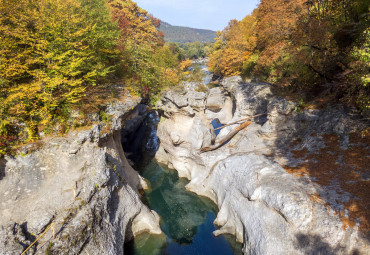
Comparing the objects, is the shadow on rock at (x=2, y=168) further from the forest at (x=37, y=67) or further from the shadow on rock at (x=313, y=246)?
the shadow on rock at (x=313, y=246)

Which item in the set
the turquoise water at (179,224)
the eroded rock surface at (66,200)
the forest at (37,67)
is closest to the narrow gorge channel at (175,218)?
the turquoise water at (179,224)

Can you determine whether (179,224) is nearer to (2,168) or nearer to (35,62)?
(2,168)

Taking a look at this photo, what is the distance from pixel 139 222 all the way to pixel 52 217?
6656 mm

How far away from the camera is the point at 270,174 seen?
1352 cm

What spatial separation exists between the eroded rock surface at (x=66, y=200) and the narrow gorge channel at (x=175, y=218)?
8.09 ft

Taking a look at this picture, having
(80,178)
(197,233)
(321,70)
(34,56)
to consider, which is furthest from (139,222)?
(321,70)

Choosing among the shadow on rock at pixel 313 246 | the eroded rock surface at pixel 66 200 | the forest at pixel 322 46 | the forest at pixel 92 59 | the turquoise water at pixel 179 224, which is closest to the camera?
the shadow on rock at pixel 313 246

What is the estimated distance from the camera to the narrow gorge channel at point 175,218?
14359 mm

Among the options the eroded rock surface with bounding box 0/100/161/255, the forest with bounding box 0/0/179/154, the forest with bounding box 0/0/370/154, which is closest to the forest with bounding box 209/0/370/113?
the forest with bounding box 0/0/370/154

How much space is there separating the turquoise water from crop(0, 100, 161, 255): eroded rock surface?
7.30ft

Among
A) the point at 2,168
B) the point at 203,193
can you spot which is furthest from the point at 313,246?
the point at 2,168

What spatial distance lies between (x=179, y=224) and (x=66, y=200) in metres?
10.0

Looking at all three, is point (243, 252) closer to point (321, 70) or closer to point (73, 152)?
point (73, 152)

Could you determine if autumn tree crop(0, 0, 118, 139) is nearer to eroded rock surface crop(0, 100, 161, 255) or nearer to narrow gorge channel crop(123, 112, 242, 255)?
eroded rock surface crop(0, 100, 161, 255)
